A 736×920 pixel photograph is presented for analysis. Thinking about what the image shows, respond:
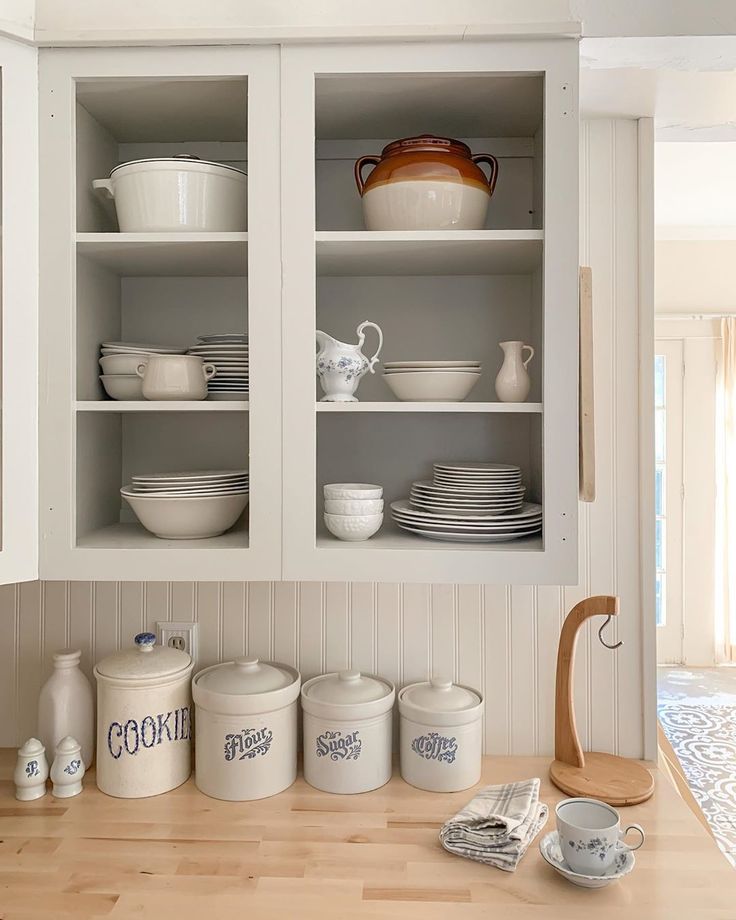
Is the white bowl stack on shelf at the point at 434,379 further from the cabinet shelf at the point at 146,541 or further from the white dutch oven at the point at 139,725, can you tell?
the white dutch oven at the point at 139,725

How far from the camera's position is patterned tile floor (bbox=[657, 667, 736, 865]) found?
3309 mm

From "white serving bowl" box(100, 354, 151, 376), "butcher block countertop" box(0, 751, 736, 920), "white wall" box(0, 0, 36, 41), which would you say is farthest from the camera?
"white serving bowl" box(100, 354, 151, 376)

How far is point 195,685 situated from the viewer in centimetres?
136

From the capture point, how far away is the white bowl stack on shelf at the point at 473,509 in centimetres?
127

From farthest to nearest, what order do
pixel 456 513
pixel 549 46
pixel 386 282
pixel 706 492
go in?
pixel 706 492 → pixel 386 282 → pixel 456 513 → pixel 549 46

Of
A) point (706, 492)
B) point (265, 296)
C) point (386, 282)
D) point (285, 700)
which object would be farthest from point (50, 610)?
point (706, 492)

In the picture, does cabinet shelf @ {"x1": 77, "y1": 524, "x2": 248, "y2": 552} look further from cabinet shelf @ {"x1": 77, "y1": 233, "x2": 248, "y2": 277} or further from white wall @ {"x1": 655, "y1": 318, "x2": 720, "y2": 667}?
white wall @ {"x1": 655, "y1": 318, "x2": 720, "y2": 667}

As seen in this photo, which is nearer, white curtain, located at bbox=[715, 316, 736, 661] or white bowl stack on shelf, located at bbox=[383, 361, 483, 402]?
white bowl stack on shelf, located at bbox=[383, 361, 483, 402]

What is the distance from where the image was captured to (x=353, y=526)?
126cm

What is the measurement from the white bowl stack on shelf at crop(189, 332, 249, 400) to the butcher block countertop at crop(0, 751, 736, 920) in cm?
72

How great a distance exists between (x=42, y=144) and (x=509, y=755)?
1406mm

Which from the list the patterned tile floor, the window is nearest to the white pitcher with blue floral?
the patterned tile floor

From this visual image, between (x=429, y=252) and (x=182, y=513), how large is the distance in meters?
0.61

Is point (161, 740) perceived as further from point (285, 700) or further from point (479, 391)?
point (479, 391)
